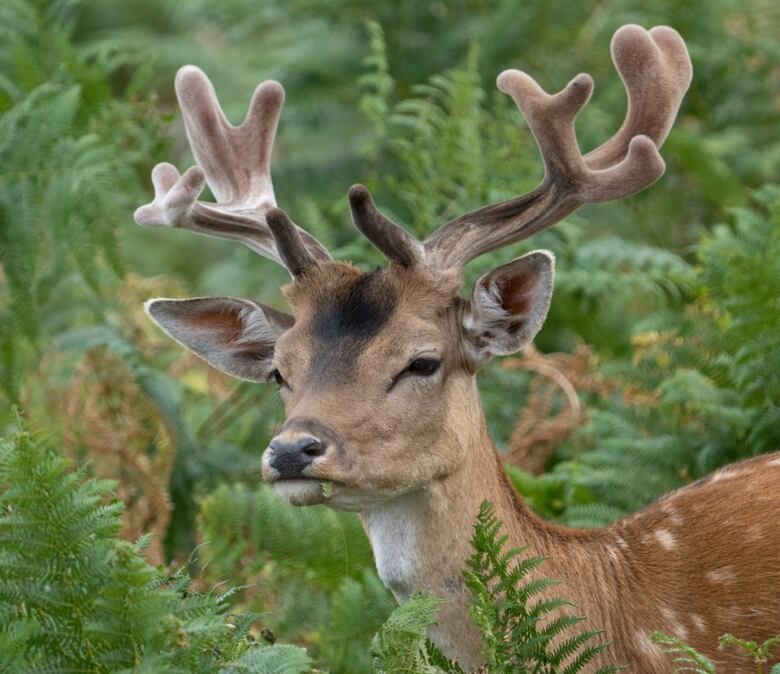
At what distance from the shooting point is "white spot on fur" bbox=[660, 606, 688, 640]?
4637 mm

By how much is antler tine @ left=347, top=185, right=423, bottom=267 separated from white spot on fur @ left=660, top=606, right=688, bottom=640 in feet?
4.35

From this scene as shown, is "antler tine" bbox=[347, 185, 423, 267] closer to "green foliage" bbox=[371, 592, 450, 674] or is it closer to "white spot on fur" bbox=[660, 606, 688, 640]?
"green foliage" bbox=[371, 592, 450, 674]

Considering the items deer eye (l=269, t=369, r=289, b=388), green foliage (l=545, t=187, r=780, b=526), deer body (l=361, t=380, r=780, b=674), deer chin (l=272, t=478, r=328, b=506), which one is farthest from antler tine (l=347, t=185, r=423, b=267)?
green foliage (l=545, t=187, r=780, b=526)

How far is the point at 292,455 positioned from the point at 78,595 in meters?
0.87

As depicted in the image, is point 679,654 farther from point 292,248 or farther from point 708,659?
point 292,248

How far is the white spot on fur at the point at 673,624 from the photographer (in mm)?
4637

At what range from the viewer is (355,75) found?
31.2 ft

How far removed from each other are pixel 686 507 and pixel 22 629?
2324 millimetres

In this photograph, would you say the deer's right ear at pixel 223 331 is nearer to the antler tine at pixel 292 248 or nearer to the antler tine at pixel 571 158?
the antler tine at pixel 292 248

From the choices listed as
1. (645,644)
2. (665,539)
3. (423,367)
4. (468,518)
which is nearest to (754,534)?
(665,539)

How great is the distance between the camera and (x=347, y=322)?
15.6ft

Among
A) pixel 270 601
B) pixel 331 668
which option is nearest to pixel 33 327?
pixel 270 601

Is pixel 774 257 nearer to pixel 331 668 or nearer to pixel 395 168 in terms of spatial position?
pixel 331 668

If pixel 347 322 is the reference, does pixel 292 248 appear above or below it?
above
